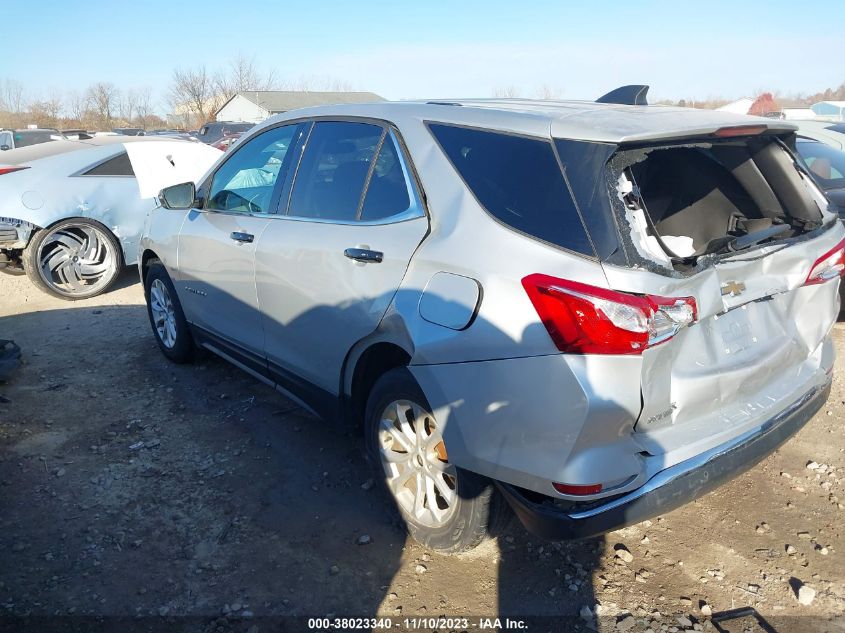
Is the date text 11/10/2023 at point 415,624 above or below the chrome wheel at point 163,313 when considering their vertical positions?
below

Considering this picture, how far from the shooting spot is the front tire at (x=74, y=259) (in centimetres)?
696

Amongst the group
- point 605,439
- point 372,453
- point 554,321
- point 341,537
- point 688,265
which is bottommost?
point 341,537

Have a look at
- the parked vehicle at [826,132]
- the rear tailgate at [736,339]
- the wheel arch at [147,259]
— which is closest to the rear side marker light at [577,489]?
the rear tailgate at [736,339]

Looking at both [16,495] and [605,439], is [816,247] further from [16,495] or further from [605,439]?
[16,495]

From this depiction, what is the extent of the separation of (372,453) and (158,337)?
2.85 meters

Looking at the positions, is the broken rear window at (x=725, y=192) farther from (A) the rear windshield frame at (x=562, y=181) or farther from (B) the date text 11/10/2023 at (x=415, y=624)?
(B) the date text 11/10/2023 at (x=415, y=624)

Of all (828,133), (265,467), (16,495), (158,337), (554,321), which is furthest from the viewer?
(828,133)

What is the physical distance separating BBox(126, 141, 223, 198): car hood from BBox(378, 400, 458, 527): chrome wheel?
5511 millimetres

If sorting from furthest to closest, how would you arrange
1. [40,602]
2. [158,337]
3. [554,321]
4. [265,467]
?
[158,337]
[265,467]
[40,602]
[554,321]

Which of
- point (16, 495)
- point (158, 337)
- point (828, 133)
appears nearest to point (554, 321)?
point (16, 495)

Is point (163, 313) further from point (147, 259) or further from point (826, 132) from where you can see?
point (826, 132)

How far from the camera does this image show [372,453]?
3.16 metres

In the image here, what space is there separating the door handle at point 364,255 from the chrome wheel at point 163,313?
7.92ft

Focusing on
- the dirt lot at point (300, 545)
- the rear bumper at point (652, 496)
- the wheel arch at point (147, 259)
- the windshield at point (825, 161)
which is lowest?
the dirt lot at point (300, 545)
